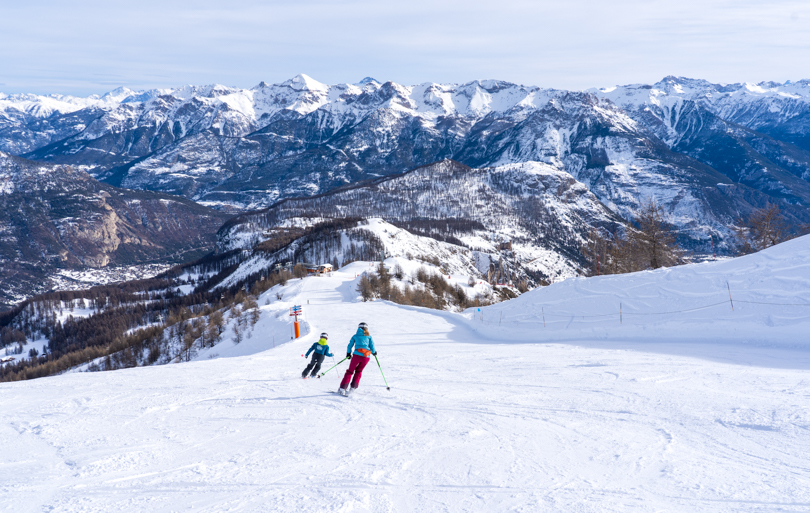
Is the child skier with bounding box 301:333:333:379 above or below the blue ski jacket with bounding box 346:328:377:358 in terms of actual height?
below

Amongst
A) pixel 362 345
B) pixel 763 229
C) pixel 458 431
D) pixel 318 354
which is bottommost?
pixel 458 431

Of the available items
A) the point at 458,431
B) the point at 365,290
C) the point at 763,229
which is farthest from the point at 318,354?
the point at 763,229

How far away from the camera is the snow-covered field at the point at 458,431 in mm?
7160

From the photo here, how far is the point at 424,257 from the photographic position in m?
169

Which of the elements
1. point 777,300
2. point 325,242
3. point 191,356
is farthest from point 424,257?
point 777,300

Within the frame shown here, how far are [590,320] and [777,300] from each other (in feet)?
28.9

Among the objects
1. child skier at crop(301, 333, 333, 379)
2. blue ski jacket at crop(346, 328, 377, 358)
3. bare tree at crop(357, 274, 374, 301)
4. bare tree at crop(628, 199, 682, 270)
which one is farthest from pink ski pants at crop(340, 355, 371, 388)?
bare tree at crop(357, 274, 374, 301)

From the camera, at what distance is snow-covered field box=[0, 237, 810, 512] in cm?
716

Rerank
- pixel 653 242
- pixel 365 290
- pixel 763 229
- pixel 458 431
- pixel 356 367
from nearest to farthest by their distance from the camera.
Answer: pixel 458 431, pixel 356 367, pixel 653 242, pixel 763 229, pixel 365 290

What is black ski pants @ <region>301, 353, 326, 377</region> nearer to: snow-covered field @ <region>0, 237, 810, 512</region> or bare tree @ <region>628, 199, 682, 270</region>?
snow-covered field @ <region>0, 237, 810, 512</region>

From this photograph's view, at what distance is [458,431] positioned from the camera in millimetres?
10172

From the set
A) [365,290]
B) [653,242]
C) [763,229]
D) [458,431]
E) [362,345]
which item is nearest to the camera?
[458,431]

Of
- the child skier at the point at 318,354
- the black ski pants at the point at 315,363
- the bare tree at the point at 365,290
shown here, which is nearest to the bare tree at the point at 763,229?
the bare tree at the point at 365,290

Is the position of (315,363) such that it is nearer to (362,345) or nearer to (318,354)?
(318,354)
